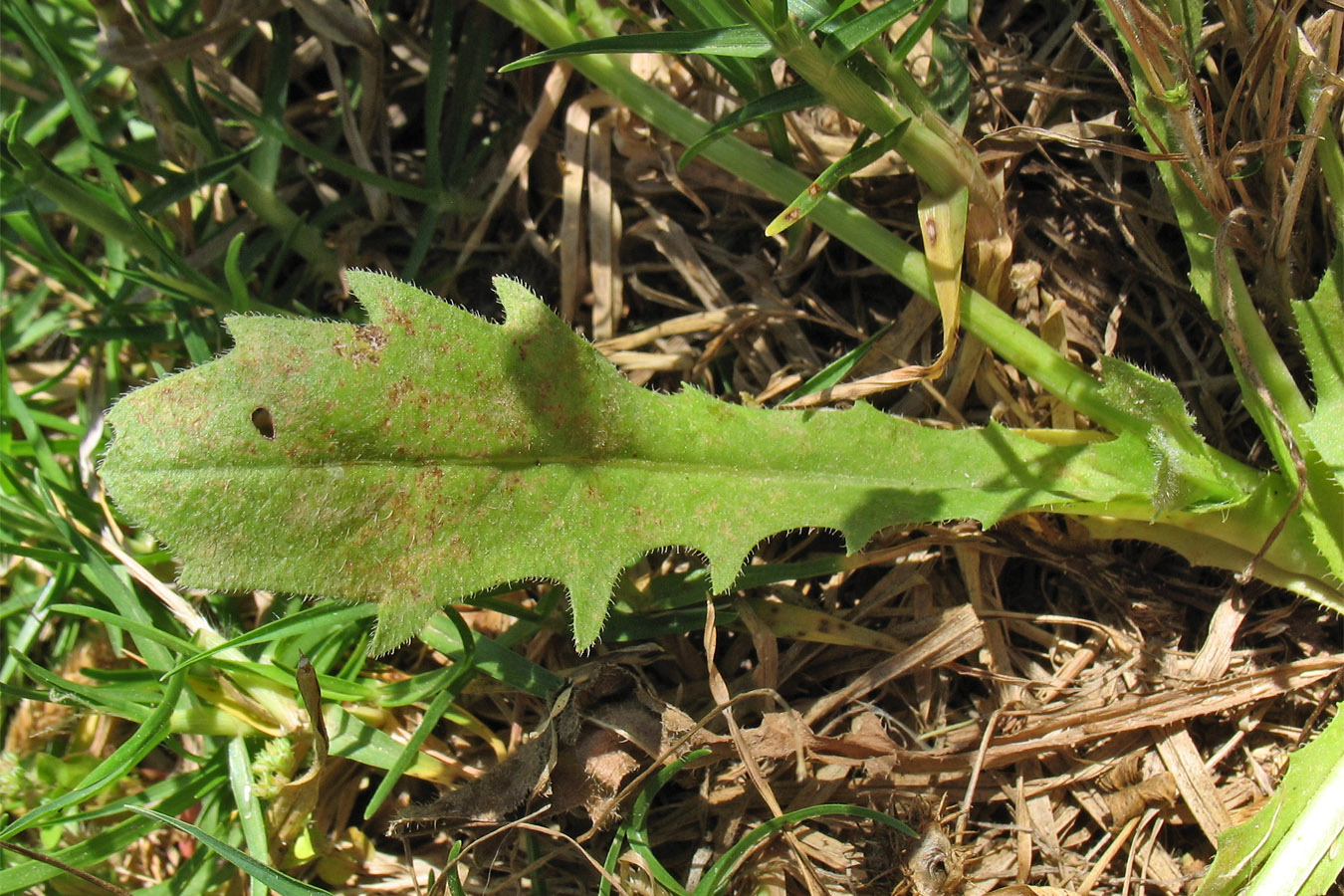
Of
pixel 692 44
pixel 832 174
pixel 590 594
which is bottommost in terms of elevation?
pixel 590 594

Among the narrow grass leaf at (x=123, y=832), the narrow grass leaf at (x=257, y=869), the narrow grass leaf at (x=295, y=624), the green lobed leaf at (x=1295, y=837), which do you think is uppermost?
the green lobed leaf at (x=1295, y=837)

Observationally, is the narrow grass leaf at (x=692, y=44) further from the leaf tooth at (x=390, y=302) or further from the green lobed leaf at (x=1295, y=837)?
the green lobed leaf at (x=1295, y=837)

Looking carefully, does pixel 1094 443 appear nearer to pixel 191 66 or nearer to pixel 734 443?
pixel 734 443

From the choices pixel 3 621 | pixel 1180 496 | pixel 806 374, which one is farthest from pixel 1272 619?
pixel 3 621

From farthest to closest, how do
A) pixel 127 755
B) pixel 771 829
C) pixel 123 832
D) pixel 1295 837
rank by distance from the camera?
pixel 123 832 → pixel 127 755 → pixel 771 829 → pixel 1295 837

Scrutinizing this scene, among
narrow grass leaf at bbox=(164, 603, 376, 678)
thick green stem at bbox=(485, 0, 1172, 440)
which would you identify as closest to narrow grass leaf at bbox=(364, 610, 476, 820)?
narrow grass leaf at bbox=(164, 603, 376, 678)

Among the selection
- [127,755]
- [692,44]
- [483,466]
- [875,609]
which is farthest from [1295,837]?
[127,755]

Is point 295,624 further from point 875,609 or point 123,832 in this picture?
point 875,609

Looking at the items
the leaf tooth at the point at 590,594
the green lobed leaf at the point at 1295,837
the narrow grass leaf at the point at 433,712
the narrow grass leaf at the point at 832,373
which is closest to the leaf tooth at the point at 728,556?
the leaf tooth at the point at 590,594
